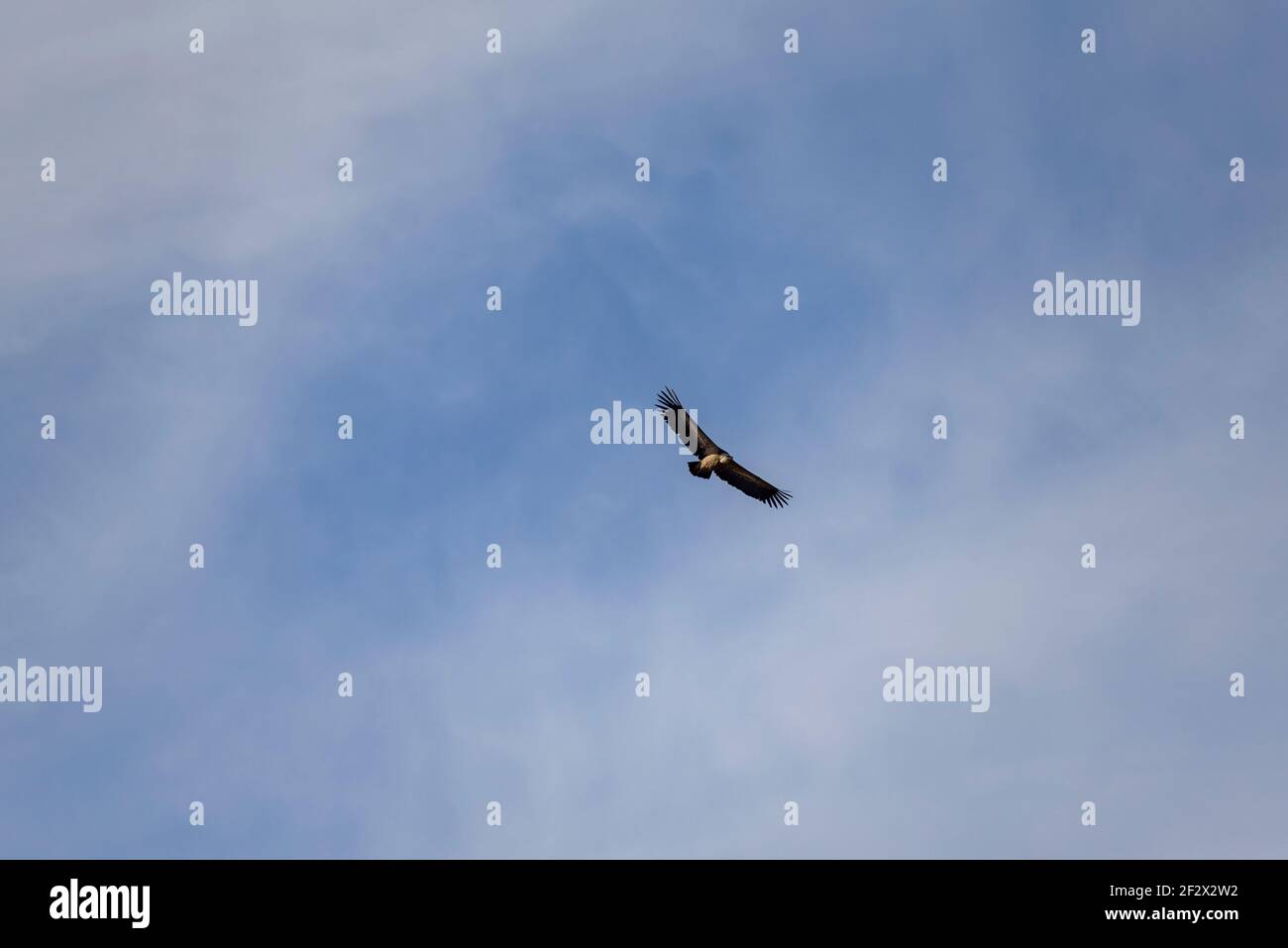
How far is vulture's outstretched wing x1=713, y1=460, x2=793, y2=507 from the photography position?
199 ft

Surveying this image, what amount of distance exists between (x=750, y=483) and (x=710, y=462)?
213cm

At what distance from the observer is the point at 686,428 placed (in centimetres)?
5906

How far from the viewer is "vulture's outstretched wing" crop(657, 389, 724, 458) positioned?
58.1 meters

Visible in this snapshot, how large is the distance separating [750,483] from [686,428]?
4013 mm

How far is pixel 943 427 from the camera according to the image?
71.6 m

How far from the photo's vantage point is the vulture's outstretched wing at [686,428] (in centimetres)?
5812

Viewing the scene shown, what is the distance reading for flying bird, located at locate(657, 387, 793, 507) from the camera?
58.3m

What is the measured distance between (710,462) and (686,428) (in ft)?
6.37

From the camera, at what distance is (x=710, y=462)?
197 ft

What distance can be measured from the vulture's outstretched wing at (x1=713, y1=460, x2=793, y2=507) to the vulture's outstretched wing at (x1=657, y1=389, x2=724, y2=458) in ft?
2.82

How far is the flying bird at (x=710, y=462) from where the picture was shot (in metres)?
58.3
